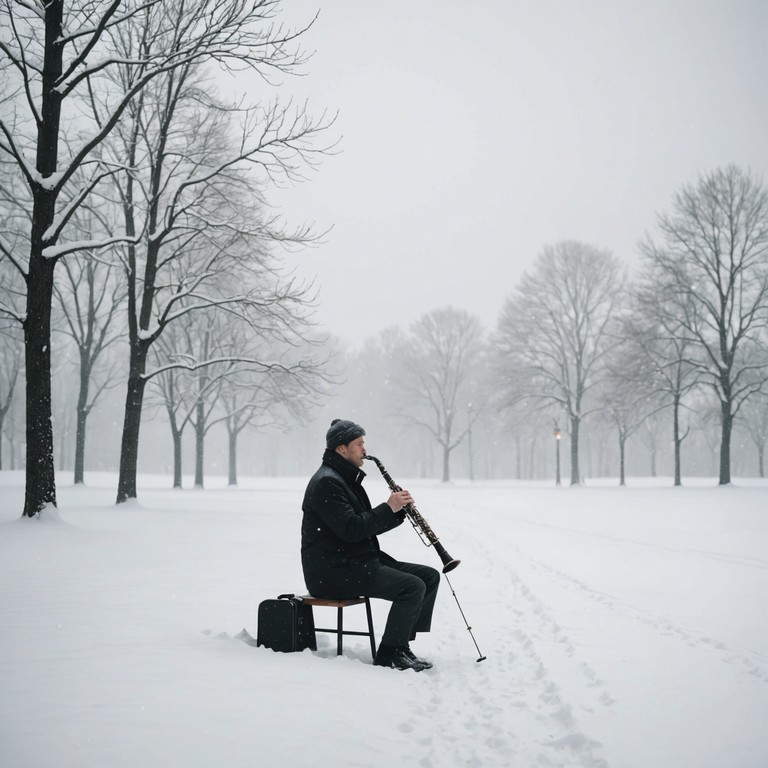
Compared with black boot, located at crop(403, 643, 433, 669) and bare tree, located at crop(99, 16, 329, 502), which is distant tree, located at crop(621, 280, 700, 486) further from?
black boot, located at crop(403, 643, 433, 669)

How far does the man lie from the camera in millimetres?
5090

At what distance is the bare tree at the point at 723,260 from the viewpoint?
29.1 metres

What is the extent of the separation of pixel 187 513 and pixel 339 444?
12035mm

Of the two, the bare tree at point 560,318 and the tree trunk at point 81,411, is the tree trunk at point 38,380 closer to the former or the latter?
the tree trunk at point 81,411

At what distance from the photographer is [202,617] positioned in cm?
626

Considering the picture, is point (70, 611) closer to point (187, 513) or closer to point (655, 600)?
point (655, 600)

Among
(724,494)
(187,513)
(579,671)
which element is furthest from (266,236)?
(724,494)

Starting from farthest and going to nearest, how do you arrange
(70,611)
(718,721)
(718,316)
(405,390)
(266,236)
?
(405,390) → (718,316) → (266,236) → (70,611) → (718,721)

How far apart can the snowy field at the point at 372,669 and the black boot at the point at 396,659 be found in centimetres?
12

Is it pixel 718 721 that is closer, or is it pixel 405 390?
pixel 718 721

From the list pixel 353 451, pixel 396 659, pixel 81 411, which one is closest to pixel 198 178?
pixel 353 451

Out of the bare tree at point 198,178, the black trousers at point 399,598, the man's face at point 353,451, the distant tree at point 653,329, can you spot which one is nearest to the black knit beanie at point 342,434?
the man's face at point 353,451

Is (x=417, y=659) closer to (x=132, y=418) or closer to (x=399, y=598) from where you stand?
(x=399, y=598)

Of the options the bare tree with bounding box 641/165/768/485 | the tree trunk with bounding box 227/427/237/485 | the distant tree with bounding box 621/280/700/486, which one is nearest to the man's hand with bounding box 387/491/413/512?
the bare tree with bounding box 641/165/768/485
